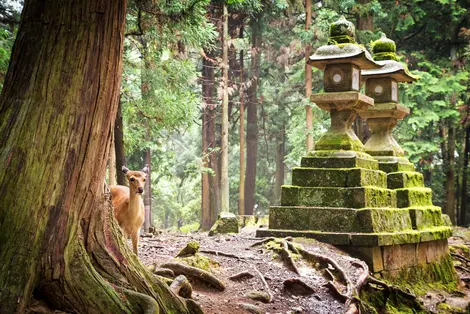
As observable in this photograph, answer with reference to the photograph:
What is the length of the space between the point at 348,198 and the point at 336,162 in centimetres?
78

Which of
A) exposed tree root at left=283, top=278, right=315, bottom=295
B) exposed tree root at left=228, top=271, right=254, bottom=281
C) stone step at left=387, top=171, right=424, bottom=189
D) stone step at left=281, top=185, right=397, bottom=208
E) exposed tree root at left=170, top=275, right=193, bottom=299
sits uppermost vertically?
stone step at left=387, top=171, right=424, bottom=189

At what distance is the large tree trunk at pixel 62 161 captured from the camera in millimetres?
4977

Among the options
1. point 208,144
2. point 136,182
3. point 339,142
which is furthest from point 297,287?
point 208,144

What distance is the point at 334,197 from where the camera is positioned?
11398mm

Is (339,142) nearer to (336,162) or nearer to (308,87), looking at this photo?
(336,162)

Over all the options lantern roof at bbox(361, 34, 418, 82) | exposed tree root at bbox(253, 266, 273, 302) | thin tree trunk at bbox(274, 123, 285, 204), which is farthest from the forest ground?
thin tree trunk at bbox(274, 123, 285, 204)

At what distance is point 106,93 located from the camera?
553cm

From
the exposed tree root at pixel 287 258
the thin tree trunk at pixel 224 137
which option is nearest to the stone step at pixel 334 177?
the exposed tree root at pixel 287 258

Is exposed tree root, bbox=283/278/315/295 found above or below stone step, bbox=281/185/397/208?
below

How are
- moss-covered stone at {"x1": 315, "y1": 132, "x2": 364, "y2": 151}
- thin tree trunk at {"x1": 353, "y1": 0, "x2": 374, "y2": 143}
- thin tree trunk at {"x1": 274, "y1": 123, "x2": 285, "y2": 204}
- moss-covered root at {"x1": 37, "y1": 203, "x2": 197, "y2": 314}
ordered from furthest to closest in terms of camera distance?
thin tree trunk at {"x1": 274, "y1": 123, "x2": 285, "y2": 204}
thin tree trunk at {"x1": 353, "y1": 0, "x2": 374, "y2": 143}
moss-covered stone at {"x1": 315, "y1": 132, "x2": 364, "y2": 151}
moss-covered root at {"x1": 37, "y1": 203, "x2": 197, "y2": 314}

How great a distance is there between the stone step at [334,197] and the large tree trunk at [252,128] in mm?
17487

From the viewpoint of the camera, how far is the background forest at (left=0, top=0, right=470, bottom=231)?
19.3 metres

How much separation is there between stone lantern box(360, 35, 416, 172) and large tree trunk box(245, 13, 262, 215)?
15.0 meters

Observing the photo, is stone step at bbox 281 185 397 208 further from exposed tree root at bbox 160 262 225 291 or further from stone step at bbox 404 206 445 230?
exposed tree root at bbox 160 262 225 291
